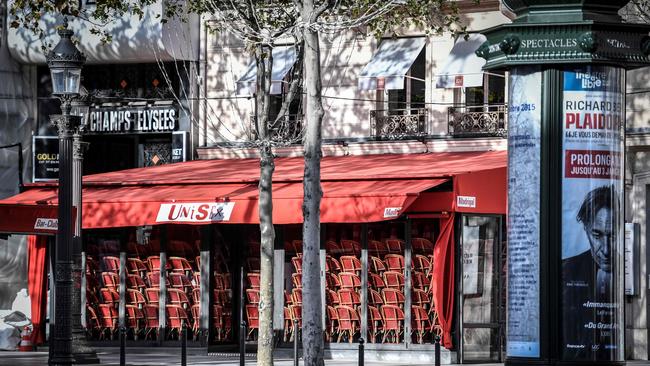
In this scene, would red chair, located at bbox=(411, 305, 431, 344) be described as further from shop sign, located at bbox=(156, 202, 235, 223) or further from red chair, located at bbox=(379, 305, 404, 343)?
shop sign, located at bbox=(156, 202, 235, 223)

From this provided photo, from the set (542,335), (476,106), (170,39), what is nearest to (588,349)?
(542,335)

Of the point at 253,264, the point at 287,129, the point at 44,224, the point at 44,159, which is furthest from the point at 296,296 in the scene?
the point at 44,159

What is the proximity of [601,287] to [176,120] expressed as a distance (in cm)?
1793

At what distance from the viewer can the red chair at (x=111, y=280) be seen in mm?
29625

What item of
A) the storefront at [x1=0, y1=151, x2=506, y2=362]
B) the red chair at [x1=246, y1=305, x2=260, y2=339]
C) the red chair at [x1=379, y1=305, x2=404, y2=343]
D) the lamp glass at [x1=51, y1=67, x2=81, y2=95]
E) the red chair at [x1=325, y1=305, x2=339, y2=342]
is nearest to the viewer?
the lamp glass at [x1=51, y1=67, x2=81, y2=95]

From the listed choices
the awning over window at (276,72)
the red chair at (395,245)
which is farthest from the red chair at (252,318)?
the awning over window at (276,72)

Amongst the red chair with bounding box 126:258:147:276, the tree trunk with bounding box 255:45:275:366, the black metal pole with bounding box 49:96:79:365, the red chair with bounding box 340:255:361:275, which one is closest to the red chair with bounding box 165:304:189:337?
the red chair with bounding box 126:258:147:276

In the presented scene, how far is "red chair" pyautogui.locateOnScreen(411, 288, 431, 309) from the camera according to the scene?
26188 millimetres

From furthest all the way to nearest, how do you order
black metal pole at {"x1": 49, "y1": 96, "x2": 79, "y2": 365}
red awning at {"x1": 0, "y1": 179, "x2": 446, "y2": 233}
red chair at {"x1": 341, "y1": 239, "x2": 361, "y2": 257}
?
red chair at {"x1": 341, "y1": 239, "x2": 361, "y2": 257} → red awning at {"x1": 0, "y1": 179, "x2": 446, "y2": 233} → black metal pole at {"x1": 49, "y1": 96, "x2": 79, "y2": 365}

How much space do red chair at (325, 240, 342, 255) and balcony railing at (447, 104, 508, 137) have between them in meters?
2.95

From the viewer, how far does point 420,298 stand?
86.1 feet

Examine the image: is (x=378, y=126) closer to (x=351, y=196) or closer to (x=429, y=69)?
(x=429, y=69)

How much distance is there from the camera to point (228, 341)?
28875 mm

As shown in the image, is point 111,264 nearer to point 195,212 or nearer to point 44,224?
point 195,212
